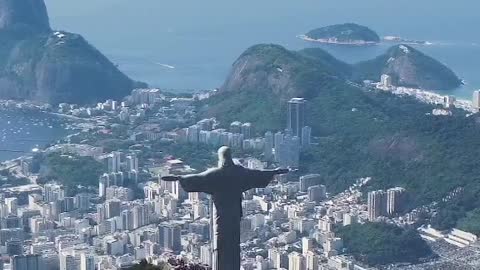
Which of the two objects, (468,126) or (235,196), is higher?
(235,196)

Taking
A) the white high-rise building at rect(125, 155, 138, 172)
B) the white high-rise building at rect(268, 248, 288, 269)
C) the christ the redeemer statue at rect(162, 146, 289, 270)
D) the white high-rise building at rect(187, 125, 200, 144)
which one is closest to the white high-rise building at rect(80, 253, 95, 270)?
the white high-rise building at rect(268, 248, 288, 269)

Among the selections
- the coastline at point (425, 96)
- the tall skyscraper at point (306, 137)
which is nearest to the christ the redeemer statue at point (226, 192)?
the tall skyscraper at point (306, 137)

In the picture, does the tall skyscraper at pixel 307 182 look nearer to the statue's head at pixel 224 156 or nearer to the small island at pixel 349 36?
the statue's head at pixel 224 156

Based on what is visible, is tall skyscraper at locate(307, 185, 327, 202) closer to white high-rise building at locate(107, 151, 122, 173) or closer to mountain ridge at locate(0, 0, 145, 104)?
white high-rise building at locate(107, 151, 122, 173)

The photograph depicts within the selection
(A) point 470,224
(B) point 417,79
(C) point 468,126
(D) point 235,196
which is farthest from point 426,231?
(B) point 417,79

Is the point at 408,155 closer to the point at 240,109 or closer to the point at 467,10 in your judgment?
the point at 240,109

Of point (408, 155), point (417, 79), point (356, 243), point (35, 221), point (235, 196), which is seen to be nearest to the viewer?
point (235, 196)
